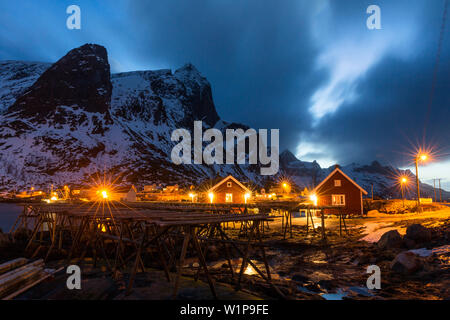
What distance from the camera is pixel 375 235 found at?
18.9 metres

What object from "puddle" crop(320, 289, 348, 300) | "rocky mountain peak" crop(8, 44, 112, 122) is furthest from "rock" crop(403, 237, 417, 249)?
"rocky mountain peak" crop(8, 44, 112, 122)

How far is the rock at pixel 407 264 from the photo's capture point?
10.5 metres

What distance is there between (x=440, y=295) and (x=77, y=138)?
160870 millimetres

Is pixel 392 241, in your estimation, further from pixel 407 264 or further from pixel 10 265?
pixel 10 265

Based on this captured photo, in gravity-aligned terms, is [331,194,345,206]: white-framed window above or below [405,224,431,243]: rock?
above

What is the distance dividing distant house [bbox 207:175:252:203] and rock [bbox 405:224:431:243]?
89.8 feet

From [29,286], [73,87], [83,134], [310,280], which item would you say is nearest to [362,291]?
[310,280]

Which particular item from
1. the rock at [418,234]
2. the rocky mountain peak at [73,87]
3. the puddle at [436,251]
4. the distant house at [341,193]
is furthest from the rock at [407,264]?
the rocky mountain peak at [73,87]

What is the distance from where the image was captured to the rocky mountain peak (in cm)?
15112

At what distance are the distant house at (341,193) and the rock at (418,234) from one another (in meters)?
21.2

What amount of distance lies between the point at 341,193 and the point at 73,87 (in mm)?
191023

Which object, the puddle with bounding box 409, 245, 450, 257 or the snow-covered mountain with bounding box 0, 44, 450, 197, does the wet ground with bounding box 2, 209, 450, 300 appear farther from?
the snow-covered mountain with bounding box 0, 44, 450, 197

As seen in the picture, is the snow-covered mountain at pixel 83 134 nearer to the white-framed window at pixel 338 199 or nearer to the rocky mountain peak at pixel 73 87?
the rocky mountain peak at pixel 73 87

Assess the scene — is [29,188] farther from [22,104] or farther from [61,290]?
[61,290]
